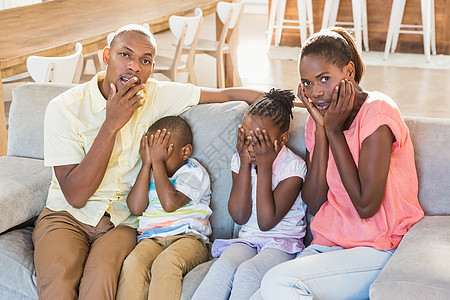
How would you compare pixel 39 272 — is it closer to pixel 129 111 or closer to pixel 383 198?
pixel 129 111

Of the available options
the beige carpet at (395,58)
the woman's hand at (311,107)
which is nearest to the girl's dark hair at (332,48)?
the woman's hand at (311,107)

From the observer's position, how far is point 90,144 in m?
2.20

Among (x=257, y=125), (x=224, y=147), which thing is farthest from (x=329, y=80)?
(x=224, y=147)

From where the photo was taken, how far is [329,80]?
193 centimetres

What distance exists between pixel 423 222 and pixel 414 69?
5.03m

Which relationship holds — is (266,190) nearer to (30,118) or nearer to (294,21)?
(30,118)

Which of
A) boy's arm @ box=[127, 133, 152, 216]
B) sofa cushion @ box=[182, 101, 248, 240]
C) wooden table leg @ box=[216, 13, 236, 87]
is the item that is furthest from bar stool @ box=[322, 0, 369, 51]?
boy's arm @ box=[127, 133, 152, 216]

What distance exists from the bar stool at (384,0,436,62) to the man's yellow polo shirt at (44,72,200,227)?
210 inches

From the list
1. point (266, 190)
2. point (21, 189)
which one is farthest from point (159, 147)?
point (21, 189)

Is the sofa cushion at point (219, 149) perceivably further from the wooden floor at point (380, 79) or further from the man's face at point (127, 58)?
the wooden floor at point (380, 79)

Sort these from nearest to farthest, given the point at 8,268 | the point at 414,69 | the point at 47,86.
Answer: the point at 8,268 → the point at 47,86 → the point at 414,69

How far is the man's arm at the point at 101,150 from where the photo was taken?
2.09 m

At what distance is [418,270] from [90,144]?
1174 millimetres

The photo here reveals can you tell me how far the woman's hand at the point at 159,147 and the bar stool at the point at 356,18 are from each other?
17.3 feet
